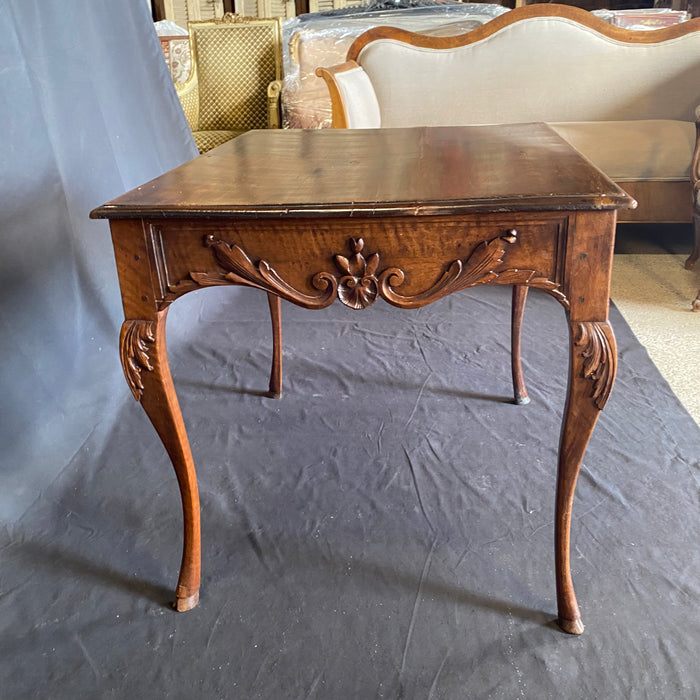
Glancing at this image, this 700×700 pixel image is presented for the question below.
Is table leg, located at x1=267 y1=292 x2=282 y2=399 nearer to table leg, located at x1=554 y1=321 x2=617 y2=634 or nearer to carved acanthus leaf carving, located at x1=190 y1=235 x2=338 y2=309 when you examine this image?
carved acanthus leaf carving, located at x1=190 y1=235 x2=338 y2=309

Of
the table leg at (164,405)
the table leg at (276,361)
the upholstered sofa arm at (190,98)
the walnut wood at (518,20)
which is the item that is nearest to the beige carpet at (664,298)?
the walnut wood at (518,20)

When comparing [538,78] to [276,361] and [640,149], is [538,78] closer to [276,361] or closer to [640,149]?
[640,149]

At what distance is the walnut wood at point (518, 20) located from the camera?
2.73m

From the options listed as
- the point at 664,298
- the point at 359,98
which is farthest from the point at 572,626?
the point at 359,98

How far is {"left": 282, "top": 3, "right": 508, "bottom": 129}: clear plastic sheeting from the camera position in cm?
346

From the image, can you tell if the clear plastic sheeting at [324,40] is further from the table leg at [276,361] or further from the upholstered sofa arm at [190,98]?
the table leg at [276,361]

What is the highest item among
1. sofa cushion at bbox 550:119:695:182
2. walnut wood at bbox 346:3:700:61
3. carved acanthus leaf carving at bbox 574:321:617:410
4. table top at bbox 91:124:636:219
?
walnut wood at bbox 346:3:700:61

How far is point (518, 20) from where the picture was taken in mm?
2793

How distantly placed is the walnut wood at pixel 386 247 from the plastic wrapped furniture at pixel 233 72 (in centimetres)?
364

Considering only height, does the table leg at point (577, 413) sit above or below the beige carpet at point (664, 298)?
above

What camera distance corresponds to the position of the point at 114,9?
173 centimetres

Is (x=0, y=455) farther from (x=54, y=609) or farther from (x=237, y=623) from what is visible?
(x=237, y=623)

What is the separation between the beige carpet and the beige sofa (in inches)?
19.2

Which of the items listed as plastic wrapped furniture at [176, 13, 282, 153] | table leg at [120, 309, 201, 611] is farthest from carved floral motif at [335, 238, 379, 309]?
plastic wrapped furniture at [176, 13, 282, 153]
